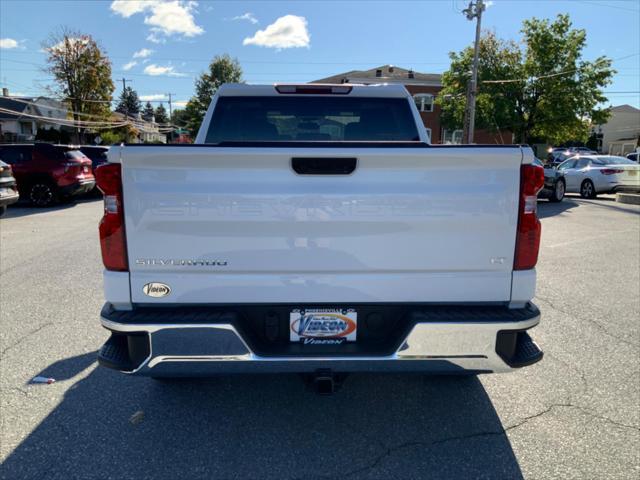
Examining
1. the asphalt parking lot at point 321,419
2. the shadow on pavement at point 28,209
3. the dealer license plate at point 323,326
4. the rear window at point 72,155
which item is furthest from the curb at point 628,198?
the shadow on pavement at point 28,209

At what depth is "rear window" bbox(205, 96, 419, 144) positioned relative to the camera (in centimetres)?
399

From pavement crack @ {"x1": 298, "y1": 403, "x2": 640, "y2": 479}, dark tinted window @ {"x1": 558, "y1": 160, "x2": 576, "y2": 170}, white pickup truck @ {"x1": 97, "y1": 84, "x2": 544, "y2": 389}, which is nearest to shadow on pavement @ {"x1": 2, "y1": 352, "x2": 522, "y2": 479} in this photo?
pavement crack @ {"x1": 298, "y1": 403, "x2": 640, "y2": 479}

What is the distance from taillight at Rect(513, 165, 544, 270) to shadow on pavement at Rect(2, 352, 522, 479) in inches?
45.1

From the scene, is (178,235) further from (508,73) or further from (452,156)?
(508,73)

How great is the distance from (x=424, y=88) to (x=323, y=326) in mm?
53090

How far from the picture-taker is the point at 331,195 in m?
2.34

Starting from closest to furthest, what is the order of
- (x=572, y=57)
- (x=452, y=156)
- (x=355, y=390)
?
(x=452, y=156)
(x=355, y=390)
(x=572, y=57)

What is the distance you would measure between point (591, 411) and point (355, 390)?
5.14 ft

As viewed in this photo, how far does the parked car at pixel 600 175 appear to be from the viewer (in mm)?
16984

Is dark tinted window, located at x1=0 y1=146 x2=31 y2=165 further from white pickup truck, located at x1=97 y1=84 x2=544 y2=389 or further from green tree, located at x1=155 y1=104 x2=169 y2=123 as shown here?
green tree, located at x1=155 y1=104 x2=169 y2=123

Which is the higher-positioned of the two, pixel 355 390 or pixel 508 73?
pixel 508 73

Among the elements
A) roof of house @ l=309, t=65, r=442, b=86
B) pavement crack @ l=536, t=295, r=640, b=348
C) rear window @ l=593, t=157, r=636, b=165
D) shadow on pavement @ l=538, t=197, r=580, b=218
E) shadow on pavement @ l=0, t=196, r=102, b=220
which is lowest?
shadow on pavement @ l=0, t=196, r=102, b=220

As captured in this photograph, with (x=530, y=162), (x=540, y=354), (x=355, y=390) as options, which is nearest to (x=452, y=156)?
(x=530, y=162)

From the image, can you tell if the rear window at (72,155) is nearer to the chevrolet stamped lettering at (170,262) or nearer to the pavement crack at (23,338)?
the pavement crack at (23,338)
